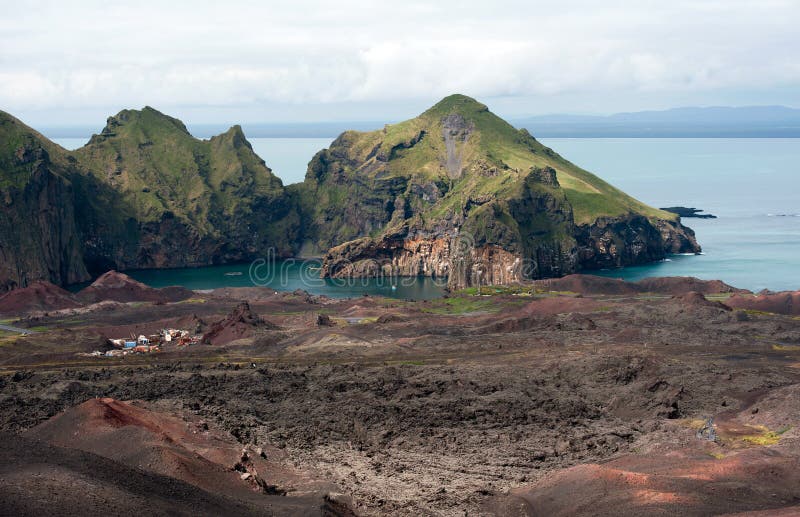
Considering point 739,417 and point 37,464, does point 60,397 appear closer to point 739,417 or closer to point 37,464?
point 37,464

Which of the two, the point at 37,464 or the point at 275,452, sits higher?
the point at 37,464

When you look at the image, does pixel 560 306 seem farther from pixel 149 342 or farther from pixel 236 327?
pixel 149 342

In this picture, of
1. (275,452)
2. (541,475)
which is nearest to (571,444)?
(541,475)

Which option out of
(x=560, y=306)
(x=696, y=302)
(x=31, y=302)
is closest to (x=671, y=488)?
(x=696, y=302)

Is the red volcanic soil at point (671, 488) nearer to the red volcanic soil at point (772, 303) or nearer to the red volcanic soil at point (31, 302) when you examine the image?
the red volcanic soil at point (772, 303)

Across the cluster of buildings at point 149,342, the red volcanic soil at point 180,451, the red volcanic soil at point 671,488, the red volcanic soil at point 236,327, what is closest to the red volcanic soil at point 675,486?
the red volcanic soil at point 671,488

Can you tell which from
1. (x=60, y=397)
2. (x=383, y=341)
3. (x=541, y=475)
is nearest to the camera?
(x=541, y=475)

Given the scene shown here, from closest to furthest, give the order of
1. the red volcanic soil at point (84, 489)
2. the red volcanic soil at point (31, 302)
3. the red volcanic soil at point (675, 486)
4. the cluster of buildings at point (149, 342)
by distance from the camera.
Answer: the red volcanic soil at point (84, 489)
the red volcanic soil at point (675, 486)
the cluster of buildings at point (149, 342)
the red volcanic soil at point (31, 302)

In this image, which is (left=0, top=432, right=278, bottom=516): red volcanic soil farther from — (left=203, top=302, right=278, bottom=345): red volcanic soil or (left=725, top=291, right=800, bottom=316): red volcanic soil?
(left=725, top=291, right=800, bottom=316): red volcanic soil
